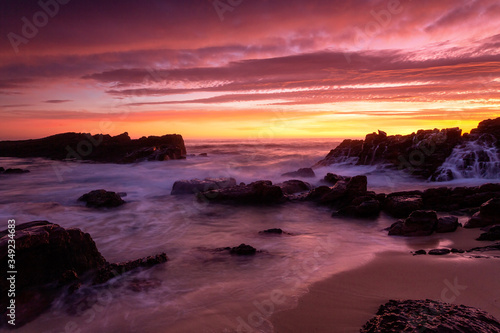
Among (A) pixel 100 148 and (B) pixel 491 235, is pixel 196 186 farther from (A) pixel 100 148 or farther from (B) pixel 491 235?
(A) pixel 100 148

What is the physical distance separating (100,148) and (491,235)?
36.6 metres

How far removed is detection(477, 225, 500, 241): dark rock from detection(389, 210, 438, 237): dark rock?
3.75ft

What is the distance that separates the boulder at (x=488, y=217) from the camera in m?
8.30

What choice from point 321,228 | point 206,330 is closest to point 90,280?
point 206,330

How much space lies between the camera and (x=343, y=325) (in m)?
3.79

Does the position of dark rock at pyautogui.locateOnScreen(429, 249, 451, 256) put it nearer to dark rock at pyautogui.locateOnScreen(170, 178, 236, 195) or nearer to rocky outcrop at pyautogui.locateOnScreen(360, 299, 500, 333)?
rocky outcrop at pyautogui.locateOnScreen(360, 299, 500, 333)

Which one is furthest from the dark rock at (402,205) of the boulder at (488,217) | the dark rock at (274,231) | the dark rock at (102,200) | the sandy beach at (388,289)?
the dark rock at (102,200)

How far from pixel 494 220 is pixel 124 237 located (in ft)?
36.4

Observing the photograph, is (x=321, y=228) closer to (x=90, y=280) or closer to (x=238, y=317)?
(x=238, y=317)

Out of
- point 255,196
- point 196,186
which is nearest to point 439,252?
point 255,196

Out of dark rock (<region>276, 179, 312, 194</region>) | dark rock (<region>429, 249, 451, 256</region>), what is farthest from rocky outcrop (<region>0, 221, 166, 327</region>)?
dark rock (<region>276, 179, 312, 194</region>)

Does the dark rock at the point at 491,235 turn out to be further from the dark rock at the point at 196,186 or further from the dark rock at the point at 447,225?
the dark rock at the point at 196,186

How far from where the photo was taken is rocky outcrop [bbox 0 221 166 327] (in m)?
4.94

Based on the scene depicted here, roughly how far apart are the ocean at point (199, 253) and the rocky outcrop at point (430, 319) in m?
1.43
